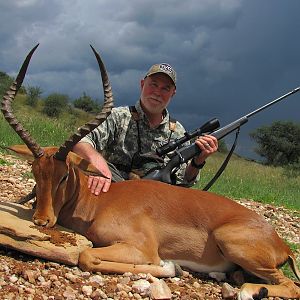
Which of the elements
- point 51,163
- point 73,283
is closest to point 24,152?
point 51,163

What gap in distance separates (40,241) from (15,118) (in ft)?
5.09

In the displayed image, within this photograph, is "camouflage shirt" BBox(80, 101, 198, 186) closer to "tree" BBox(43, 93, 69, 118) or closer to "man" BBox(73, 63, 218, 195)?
"man" BBox(73, 63, 218, 195)

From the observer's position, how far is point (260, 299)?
5.70 metres

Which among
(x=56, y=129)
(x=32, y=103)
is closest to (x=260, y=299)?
(x=56, y=129)

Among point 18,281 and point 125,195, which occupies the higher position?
point 125,195

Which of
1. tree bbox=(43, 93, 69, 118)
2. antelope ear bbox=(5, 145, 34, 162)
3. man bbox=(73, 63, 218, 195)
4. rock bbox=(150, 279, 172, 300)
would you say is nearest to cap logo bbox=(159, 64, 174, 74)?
man bbox=(73, 63, 218, 195)

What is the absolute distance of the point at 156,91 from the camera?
853 centimetres

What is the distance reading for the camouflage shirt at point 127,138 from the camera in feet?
28.0

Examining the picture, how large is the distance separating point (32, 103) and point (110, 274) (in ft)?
179

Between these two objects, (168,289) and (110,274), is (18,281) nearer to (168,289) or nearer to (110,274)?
(110,274)

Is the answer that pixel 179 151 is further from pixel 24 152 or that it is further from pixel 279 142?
pixel 279 142

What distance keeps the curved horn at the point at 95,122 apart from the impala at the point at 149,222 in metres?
0.01

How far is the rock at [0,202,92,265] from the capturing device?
5457 millimetres

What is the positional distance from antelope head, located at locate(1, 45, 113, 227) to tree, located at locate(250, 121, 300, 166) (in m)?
55.2
